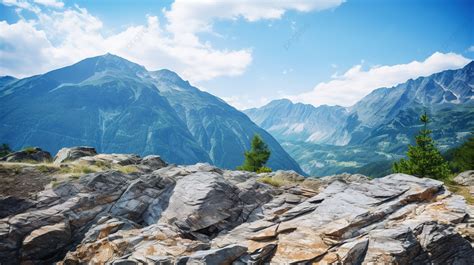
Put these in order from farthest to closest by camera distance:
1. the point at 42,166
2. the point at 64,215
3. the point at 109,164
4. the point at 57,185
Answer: the point at 109,164 → the point at 42,166 → the point at 57,185 → the point at 64,215

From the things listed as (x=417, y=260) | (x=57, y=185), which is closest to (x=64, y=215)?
(x=57, y=185)

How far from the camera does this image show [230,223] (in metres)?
22.7

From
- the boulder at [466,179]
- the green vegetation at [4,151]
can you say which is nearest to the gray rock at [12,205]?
the boulder at [466,179]

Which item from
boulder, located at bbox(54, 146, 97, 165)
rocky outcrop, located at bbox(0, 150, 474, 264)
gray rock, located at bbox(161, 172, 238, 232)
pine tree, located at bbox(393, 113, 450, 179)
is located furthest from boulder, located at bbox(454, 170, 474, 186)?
boulder, located at bbox(54, 146, 97, 165)

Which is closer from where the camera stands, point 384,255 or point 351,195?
point 384,255

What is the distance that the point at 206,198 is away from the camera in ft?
76.9

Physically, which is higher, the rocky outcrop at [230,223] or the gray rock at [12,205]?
the gray rock at [12,205]

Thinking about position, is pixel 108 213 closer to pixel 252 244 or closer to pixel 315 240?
pixel 252 244

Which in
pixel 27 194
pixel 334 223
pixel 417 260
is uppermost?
pixel 27 194

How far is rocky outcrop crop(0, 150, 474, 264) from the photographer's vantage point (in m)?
16.1

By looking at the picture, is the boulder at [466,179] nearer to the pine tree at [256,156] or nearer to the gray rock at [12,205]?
the pine tree at [256,156]

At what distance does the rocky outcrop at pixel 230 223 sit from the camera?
16125mm

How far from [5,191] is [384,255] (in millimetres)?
29990

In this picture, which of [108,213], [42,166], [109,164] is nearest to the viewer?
[108,213]
